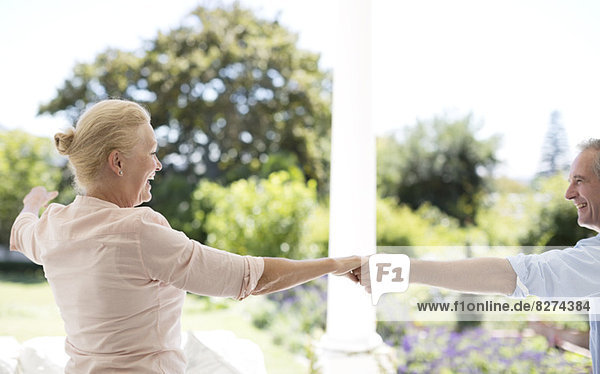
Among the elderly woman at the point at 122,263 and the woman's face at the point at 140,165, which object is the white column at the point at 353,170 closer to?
the elderly woman at the point at 122,263

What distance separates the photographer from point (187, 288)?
1373 mm

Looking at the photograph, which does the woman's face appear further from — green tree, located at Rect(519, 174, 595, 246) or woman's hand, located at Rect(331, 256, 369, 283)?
green tree, located at Rect(519, 174, 595, 246)

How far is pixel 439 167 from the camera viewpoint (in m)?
6.08

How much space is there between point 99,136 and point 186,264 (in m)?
0.37

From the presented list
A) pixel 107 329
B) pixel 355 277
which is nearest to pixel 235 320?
pixel 355 277

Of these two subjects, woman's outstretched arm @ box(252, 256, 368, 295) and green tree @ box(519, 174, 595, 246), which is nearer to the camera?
woman's outstretched arm @ box(252, 256, 368, 295)

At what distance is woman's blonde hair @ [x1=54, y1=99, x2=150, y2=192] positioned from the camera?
1411mm

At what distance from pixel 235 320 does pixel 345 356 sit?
290 cm

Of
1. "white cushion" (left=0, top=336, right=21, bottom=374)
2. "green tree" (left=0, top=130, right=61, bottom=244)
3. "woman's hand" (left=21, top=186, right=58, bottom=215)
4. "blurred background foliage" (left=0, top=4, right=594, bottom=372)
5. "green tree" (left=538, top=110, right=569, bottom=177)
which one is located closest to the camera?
"woman's hand" (left=21, top=186, right=58, bottom=215)

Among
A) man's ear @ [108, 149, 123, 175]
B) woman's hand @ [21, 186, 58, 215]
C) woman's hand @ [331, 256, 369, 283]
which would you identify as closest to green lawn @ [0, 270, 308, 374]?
woman's hand @ [331, 256, 369, 283]

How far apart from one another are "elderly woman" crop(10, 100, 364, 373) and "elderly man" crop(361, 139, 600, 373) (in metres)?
0.55

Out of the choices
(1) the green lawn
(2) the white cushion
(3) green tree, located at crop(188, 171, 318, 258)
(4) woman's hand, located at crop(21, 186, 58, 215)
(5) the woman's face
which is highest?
(5) the woman's face

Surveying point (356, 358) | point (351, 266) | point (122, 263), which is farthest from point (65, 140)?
point (356, 358)

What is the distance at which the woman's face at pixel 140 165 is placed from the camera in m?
1.45
